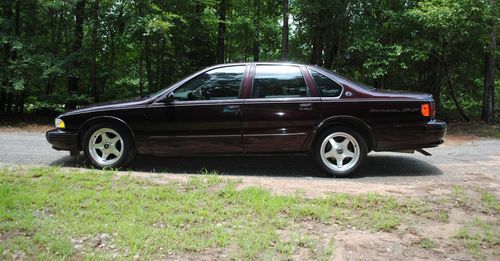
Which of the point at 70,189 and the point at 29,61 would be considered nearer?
the point at 70,189

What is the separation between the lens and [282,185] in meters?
→ 5.31

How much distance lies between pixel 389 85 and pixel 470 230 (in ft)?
42.3

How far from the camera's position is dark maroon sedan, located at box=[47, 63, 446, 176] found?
5.98m

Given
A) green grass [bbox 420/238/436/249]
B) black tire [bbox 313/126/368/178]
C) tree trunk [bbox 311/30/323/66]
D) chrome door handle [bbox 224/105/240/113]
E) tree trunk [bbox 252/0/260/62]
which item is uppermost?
tree trunk [bbox 252/0/260/62]

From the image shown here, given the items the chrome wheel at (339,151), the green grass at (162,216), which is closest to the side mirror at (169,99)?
the green grass at (162,216)

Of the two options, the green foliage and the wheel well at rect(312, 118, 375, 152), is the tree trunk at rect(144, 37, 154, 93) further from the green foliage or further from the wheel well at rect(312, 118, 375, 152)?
the wheel well at rect(312, 118, 375, 152)

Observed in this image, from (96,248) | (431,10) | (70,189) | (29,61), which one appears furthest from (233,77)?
(29,61)

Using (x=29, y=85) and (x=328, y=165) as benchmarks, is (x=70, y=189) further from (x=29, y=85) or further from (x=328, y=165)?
(x=29, y=85)

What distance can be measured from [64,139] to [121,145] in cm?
90

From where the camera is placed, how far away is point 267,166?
6801mm

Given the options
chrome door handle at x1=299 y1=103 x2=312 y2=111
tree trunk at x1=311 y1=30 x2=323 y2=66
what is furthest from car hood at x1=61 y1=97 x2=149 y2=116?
tree trunk at x1=311 y1=30 x2=323 y2=66

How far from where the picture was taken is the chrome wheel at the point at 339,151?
6.01 metres

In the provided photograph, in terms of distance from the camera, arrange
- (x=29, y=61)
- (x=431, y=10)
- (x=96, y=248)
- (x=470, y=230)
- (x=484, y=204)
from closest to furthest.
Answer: (x=96, y=248), (x=470, y=230), (x=484, y=204), (x=431, y=10), (x=29, y=61)

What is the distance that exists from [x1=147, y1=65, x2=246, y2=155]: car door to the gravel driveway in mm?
423
